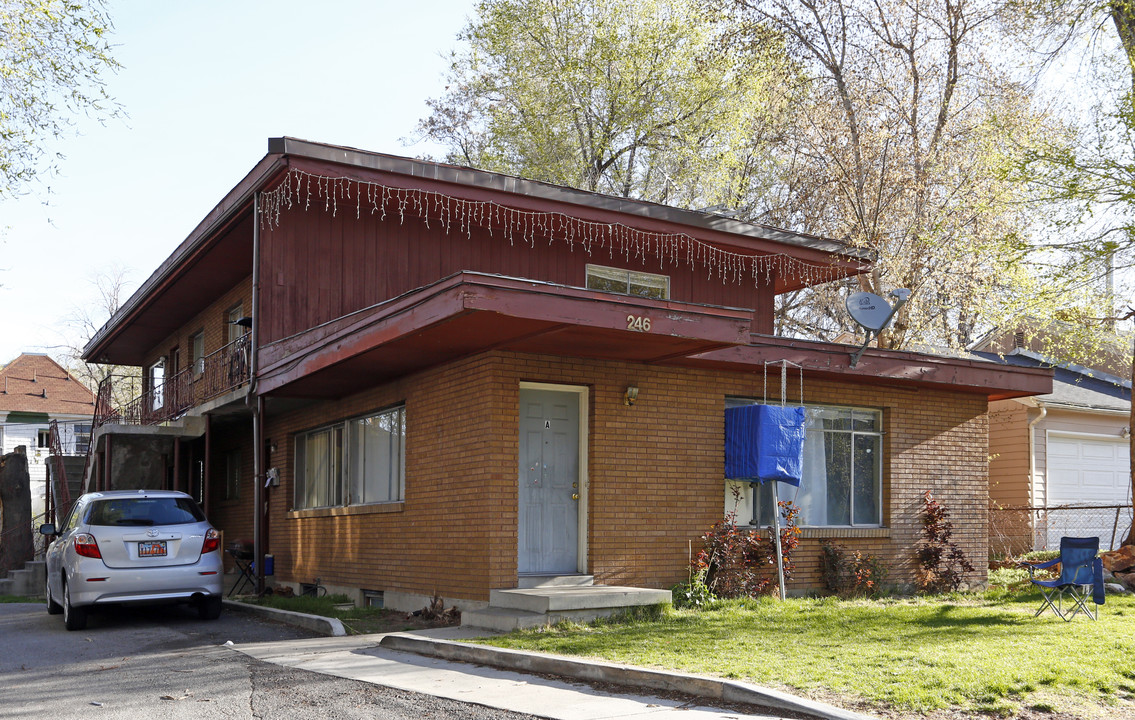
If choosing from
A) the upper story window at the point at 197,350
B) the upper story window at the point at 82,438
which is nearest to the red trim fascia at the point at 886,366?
the upper story window at the point at 197,350

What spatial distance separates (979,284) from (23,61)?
18.5 m

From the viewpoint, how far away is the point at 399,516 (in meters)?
13.3

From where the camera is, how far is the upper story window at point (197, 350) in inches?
849

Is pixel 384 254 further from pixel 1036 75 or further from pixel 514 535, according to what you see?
pixel 1036 75

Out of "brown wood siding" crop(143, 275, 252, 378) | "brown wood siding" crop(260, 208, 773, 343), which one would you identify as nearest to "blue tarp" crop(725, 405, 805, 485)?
"brown wood siding" crop(260, 208, 773, 343)

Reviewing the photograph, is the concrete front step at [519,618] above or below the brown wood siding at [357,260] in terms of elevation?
below

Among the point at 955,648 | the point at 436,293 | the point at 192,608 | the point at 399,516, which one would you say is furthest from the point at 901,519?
the point at 192,608

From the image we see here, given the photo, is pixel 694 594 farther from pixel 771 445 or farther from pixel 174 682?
pixel 174 682

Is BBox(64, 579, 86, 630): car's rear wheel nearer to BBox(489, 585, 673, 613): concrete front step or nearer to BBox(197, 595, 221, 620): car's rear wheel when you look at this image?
BBox(197, 595, 221, 620): car's rear wheel

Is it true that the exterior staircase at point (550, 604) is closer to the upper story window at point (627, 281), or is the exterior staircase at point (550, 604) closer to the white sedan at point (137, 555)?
the white sedan at point (137, 555)

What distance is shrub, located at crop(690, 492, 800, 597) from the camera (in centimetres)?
1260

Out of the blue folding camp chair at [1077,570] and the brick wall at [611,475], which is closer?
the blue folding camp chair at [1077,570]

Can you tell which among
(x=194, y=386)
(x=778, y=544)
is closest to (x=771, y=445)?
(x=778, y=544)

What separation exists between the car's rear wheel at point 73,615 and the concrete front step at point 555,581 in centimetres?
501
